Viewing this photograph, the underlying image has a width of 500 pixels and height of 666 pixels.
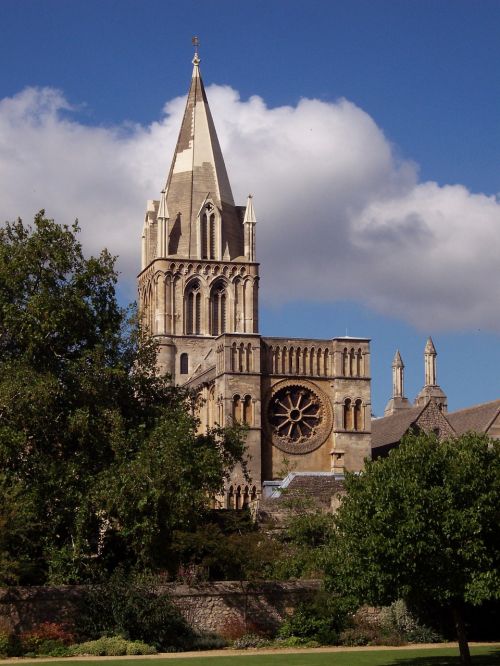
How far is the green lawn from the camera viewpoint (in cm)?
2992

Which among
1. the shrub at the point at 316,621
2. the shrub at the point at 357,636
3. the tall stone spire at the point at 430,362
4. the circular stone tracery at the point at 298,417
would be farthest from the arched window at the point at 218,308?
the shrub at the point at 357,636

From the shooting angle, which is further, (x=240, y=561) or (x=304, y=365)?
(x=304, y=365)

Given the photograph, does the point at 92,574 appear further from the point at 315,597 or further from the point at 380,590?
the point at 380,590

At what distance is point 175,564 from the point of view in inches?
1549

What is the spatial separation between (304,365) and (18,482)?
34.3 metres

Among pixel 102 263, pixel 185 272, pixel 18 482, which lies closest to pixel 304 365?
pixel 185 272

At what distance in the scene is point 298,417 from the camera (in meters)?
70.7

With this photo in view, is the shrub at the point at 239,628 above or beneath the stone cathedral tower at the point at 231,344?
beneath

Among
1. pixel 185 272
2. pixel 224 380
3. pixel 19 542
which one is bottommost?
pixel 19 542

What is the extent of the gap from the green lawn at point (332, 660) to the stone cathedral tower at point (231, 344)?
33.7 metres

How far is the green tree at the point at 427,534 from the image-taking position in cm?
3009

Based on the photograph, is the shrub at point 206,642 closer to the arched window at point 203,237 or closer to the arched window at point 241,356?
the arched window at point 241,356

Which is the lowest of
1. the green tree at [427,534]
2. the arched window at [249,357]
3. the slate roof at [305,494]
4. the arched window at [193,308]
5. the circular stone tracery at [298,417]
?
the green tree at [427,534]

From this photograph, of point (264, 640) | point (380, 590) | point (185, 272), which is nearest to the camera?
point (380, 590)
